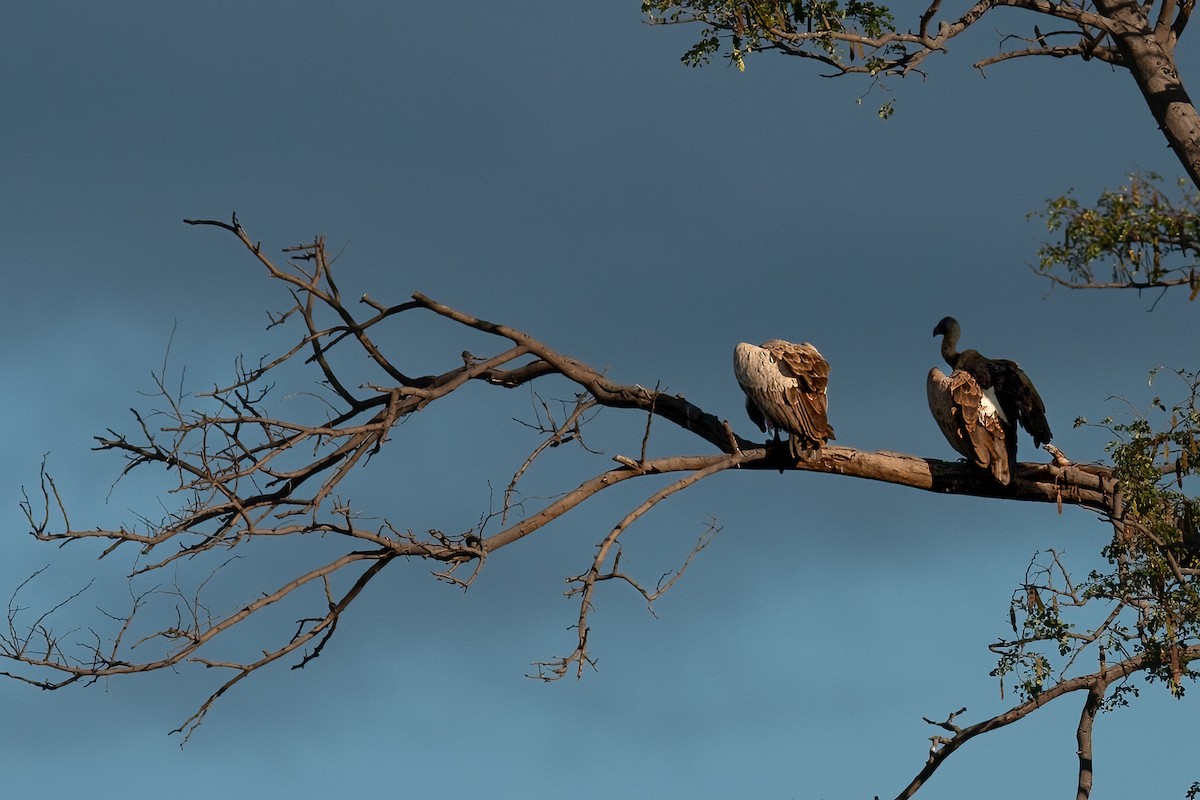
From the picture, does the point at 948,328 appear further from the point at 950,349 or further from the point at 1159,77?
the point at 1159,77

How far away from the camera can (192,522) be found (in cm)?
968

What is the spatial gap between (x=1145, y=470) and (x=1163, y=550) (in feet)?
2.04

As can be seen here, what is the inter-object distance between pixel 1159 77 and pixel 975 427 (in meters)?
3.68

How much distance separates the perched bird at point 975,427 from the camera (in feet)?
37.6

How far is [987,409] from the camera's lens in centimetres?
1166

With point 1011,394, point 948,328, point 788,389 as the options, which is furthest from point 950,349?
point 788,389

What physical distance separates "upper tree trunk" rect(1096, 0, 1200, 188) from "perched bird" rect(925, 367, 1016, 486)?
2661 mm

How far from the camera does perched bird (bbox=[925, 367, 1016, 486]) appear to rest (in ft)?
37.6

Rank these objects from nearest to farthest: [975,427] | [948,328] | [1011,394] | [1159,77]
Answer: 1. [975,427]
2. [1011,394]
3. [1159,77]
4. [948,328]

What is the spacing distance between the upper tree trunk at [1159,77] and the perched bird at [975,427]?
2661 mm

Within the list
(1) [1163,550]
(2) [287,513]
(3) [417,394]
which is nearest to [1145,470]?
(1) [1163,550]

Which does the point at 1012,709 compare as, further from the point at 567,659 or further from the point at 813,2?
the point at 813,2

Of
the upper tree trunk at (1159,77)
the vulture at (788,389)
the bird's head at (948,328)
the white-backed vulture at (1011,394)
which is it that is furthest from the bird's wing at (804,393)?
the upper tree trunk at (1159,77)

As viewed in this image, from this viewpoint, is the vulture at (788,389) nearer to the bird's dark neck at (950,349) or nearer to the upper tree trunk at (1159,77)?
the bird's dark neck at (950,349)
